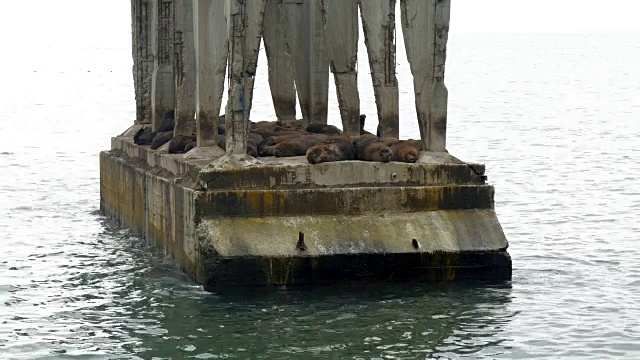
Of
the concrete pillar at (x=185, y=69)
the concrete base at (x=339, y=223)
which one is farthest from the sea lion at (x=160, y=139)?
the concrete base at (x=339, y=223)

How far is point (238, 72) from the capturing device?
22.5 metres

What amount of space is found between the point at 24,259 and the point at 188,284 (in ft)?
17.1

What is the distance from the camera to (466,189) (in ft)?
73.4

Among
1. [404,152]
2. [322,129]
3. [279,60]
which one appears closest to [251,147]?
[404,152]

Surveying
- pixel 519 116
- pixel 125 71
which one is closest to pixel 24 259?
pixel 519 116

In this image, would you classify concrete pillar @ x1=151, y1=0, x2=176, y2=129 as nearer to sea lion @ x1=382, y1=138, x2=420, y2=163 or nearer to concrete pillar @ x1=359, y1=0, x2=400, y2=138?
concrete pillar @ x1=359, y1=0, x2=400, y2=138

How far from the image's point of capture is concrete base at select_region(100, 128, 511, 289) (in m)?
21.4

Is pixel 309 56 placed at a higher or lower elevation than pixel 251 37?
lower

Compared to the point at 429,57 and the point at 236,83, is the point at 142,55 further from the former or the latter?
the point at 429,57

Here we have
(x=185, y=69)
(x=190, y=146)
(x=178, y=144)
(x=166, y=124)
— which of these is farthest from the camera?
(x=166, y=124)

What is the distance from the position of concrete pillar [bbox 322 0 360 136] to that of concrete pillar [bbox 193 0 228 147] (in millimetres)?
3110

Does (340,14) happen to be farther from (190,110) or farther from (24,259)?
(24,259)

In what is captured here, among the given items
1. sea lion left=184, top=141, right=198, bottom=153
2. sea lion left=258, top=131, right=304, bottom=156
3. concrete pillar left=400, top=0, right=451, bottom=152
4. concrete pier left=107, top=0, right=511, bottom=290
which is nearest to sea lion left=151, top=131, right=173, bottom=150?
sea lion left=184, top=141, right=198, bottom=153

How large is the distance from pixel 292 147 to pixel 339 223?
2350 millimetres
